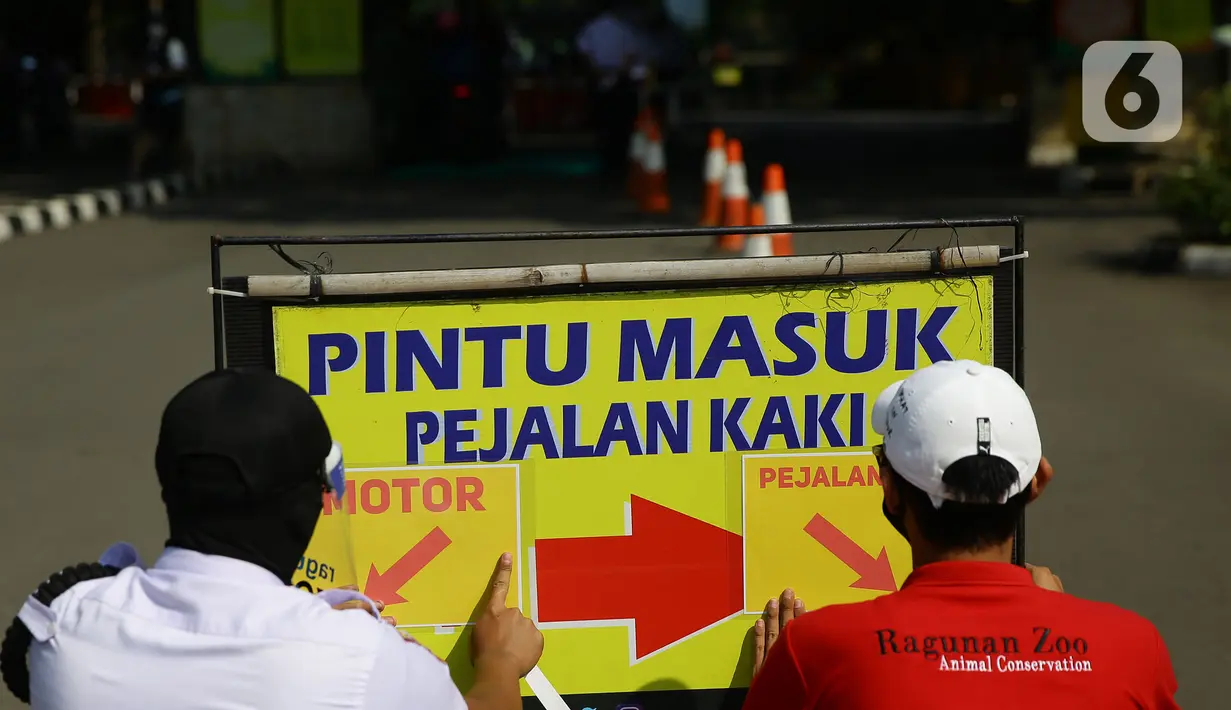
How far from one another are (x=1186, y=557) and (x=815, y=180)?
52.4ft

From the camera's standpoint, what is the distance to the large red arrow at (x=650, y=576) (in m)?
3.22

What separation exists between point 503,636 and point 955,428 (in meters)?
0.99

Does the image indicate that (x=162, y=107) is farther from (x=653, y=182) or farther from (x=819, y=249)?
(x=819, y=249)

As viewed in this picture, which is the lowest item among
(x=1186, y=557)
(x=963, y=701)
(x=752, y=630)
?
(x=1186, y=557)

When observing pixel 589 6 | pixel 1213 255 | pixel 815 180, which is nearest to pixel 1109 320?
pixel 1213 255

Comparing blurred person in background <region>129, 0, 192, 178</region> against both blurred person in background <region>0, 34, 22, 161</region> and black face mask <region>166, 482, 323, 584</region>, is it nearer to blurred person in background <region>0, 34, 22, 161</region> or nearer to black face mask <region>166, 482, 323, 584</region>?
blurred person in background <region>0, 34, 22, 161</region>

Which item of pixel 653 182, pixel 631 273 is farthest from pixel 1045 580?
pixel 653 182

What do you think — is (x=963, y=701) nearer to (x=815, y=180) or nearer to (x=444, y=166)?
(x=815, y=180)

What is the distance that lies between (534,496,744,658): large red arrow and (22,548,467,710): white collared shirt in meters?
1.16

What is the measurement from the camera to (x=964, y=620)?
2.25 m

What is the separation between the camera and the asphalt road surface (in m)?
5.86

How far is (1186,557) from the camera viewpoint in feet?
19.3

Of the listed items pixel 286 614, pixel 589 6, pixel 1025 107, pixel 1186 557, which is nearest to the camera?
pixel 286 614

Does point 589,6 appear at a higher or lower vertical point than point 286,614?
higher
